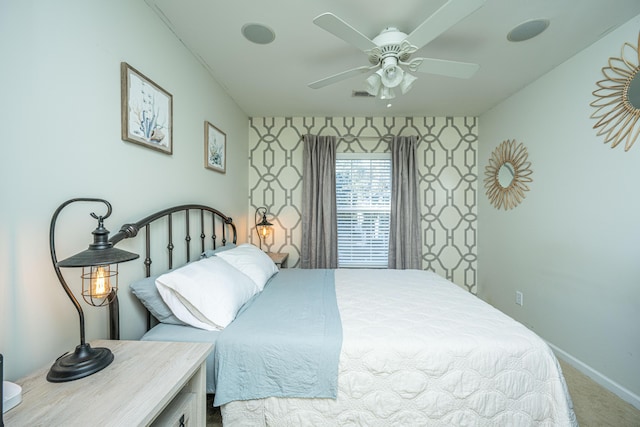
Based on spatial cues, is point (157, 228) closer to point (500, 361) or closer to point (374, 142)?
point (500, 361)

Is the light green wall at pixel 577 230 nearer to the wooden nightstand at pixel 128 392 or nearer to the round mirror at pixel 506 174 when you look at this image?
the round mirror at pixel 506 174

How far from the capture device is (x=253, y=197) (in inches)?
138

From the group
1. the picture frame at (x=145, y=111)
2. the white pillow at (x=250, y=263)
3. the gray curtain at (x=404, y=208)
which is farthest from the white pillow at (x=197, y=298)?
the gray curtain at (x=404, y=208)

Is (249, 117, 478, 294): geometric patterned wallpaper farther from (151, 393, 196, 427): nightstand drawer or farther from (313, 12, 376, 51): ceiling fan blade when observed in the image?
(151, 393, 196, 427): nightstand drawer

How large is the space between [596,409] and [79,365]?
9.24 ft

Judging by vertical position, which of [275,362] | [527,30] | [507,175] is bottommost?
[275,362]

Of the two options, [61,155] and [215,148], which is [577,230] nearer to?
[215,148]

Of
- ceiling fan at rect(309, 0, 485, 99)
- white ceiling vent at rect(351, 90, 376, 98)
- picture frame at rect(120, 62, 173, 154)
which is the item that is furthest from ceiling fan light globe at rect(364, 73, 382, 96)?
picture frame at rect(120, 62, 173, 154)

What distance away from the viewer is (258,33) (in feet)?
6.03

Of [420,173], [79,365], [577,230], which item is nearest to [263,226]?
[420,173]

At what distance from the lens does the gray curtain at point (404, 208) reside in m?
3.29

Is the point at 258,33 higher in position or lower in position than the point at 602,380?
higher

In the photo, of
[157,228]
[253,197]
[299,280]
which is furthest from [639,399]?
[253,197]

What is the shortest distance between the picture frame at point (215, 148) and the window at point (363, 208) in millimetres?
1472
